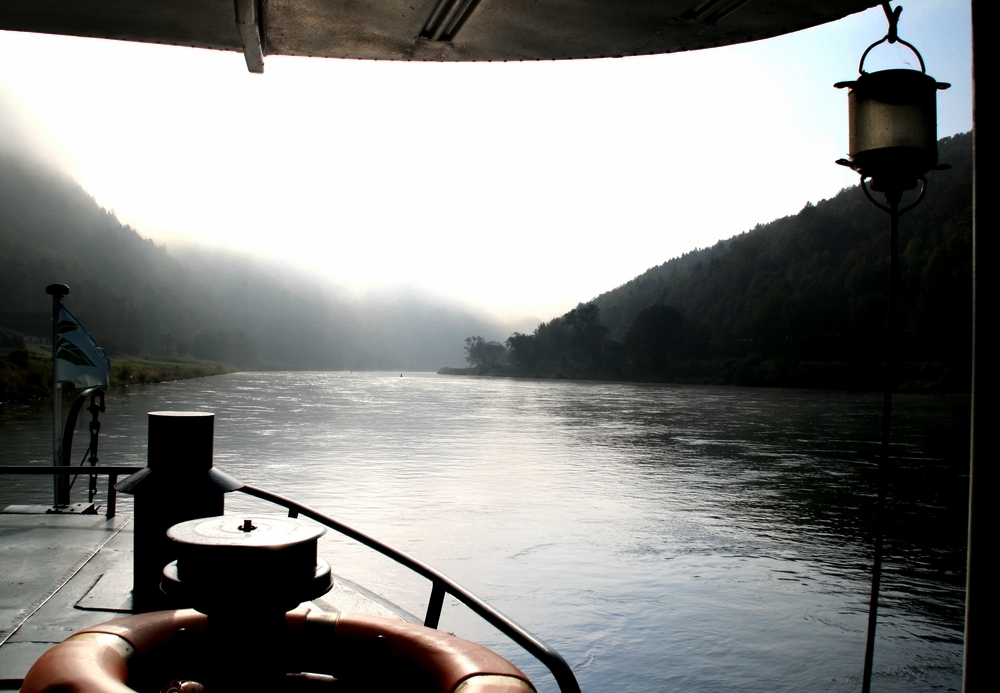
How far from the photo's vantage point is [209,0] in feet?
12.9

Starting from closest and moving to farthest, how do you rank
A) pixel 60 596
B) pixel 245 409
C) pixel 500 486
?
pixel 60 596
pixel 500 486
pixel 245 409

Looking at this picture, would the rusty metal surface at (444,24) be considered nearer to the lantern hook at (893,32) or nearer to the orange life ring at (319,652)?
the lantern hook at (893,32)

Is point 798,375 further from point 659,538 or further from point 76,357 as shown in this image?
point 76,357

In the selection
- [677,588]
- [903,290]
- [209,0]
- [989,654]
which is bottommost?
[677,588]

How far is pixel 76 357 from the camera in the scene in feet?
33.4

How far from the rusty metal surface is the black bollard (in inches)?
89.7

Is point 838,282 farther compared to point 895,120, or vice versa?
point 838,282

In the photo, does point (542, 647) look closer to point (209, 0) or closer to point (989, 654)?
point (989, 654)

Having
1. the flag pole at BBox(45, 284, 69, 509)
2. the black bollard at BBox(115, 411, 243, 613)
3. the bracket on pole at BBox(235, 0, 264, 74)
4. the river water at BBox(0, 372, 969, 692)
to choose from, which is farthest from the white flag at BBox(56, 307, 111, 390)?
the bracket on pole at BBox(235, 0, 264, 74)

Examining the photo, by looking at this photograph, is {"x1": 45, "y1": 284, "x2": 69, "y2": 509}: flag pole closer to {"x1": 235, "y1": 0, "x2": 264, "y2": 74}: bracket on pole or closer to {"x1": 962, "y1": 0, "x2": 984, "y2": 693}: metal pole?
{"x1": 235, "y1": 0, "x2": 264, "y2": 74}: bracket on pole

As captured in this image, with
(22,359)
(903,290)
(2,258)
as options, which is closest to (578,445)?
(22,359)

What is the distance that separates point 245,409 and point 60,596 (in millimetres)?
45188

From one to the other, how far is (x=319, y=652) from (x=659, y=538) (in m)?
11.7

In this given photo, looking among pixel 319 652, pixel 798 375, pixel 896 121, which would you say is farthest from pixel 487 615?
pixel 798 375
